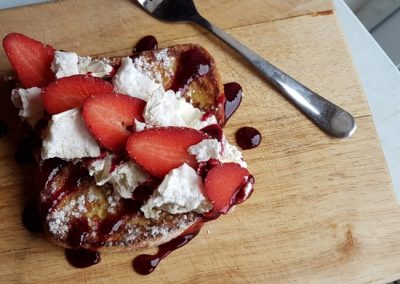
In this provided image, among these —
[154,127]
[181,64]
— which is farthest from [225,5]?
[154,127]

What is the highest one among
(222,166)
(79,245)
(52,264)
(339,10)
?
(339,10)

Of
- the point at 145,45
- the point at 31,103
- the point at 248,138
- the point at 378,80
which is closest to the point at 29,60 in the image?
the point at 31,103

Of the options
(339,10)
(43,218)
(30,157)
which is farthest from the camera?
(339,10)

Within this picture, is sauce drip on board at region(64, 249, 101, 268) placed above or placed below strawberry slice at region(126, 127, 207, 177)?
below

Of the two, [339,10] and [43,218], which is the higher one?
[339,10]

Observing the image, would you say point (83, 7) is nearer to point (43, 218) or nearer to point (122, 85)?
point (122, 85)

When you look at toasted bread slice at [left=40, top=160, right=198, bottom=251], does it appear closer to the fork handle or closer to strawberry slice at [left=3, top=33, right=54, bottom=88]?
strawberry slice at [left=3, top=33, right=54, bottom=88]

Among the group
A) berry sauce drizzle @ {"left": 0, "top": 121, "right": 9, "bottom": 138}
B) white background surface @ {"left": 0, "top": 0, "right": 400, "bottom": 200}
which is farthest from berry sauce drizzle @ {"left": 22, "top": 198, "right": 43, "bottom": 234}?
white background surface @ {"left": 0, "top": 0, "right": 400, "bottom": 200}

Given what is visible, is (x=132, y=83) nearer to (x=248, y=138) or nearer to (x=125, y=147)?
(x=125, y=147)
